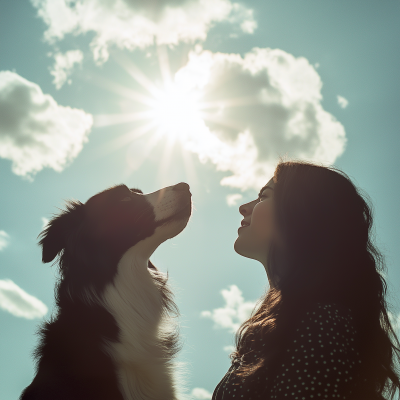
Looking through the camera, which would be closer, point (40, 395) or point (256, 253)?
point (40, 395)

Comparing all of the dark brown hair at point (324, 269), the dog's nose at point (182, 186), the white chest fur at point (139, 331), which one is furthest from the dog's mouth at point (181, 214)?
the dark brown hair at point (324, 269)

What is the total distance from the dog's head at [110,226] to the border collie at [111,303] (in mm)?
12

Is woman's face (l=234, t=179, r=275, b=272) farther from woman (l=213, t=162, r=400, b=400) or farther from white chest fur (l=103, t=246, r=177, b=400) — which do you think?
white chest fur (l=103, t=246, r=177, b=400)

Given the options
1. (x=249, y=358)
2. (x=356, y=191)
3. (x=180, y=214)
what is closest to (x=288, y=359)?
(x=249, y=358)

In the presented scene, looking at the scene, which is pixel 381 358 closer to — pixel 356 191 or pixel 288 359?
pixel 288 359

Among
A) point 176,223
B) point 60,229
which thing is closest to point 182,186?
point 176,223

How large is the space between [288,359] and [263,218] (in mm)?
1318

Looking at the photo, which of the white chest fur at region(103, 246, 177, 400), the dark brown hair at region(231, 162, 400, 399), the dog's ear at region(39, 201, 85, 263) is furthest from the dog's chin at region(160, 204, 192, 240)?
the dark brown hair at region(231, 162, 400, 399)

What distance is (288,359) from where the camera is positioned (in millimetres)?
2154

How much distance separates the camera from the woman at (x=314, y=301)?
2.09m

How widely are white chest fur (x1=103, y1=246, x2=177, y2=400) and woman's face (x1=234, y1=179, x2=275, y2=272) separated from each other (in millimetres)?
1569

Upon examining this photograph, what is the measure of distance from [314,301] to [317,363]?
0.44 meters

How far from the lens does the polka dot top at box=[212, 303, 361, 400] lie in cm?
202

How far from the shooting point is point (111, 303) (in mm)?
4062
